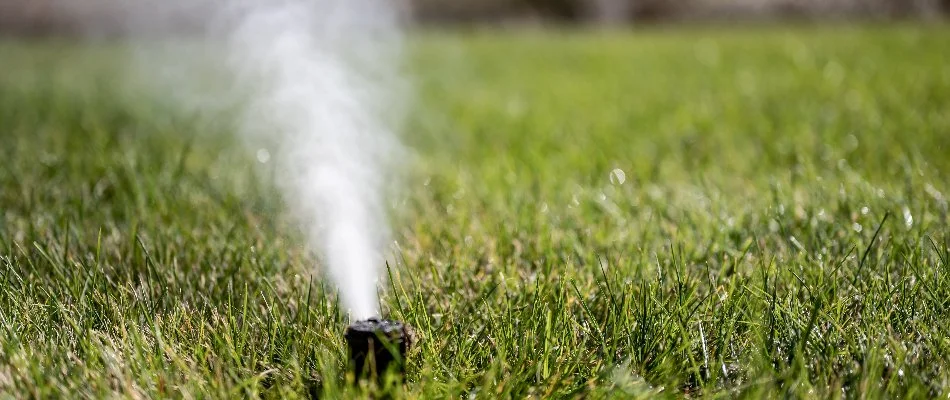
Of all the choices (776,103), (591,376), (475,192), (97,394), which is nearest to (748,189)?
(475,192)

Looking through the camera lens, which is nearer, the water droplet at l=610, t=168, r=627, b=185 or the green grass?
the green grass

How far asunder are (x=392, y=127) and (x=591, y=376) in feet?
7.79

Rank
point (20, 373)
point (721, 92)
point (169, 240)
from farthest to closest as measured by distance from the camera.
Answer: point (721, 92) → point (169, 240) → point (20, 373)

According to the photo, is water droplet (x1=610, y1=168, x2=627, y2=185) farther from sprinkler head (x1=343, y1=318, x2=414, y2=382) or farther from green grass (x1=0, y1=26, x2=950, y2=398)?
sprinkler head (x1=343, y1=318, x2=414, y2=382)

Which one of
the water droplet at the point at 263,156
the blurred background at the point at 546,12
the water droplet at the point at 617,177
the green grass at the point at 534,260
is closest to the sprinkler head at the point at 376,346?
the green grass at the point at 534,260

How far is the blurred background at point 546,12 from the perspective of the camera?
450 inches

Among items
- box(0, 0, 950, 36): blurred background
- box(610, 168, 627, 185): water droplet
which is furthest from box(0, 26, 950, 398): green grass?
box(0, 0, 950, 36): blurred background

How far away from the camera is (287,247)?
1.74 meters

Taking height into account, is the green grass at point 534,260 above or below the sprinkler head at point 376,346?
below

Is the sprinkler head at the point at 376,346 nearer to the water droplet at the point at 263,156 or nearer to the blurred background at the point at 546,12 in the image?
the water droplet at the point at 263,156

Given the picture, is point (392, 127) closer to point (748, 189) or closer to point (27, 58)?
point (748, 189)

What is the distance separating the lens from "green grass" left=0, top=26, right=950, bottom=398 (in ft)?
4.00

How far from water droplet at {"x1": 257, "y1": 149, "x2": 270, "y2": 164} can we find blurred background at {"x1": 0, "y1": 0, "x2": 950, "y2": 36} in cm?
865

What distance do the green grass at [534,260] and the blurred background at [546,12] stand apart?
8.78 m
